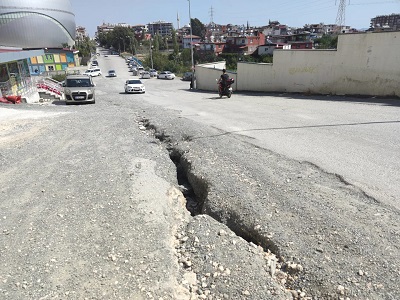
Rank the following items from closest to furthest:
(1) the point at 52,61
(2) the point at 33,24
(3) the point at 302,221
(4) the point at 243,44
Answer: (3) the point at 302,221 < (1) the point at 52,61 < (2) the point at 33,24 < (4) the point at 243,44

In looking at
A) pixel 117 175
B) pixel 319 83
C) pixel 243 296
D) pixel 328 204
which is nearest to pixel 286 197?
pixel 328 204

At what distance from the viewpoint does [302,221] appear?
13.9ft

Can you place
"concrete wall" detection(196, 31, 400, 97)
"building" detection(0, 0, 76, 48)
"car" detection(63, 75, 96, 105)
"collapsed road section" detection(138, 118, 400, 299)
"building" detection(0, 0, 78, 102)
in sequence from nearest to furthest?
"collapsed road section" detection(138, 118, 400, 299) → "concrete wall" detection(196, 31, 400, 97) → "car" detection(63, 75, 96, 105) → "building" detection(0, 0, 78, 102) → "building" detection(0, 0, 76, 48)

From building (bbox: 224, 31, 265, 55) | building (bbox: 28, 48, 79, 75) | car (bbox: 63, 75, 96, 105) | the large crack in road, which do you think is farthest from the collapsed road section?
building (bbox: 224, 31, 265, 55)

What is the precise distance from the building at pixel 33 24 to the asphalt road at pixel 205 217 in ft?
303

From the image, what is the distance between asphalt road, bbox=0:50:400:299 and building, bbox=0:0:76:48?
92.2 meters

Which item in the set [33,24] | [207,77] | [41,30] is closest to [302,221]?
[207,77]

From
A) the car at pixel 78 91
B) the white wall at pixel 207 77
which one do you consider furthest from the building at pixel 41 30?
the car at pixel 78 91

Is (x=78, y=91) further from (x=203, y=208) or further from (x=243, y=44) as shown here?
(x=243, y=44)

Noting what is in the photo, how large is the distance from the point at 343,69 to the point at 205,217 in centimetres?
1520

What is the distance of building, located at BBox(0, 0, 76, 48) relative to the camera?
81.6 m

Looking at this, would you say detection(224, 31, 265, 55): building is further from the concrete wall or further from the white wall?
the concrete wall

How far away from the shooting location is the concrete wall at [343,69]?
14.8 metres

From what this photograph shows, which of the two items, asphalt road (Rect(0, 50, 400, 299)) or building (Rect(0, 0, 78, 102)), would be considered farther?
building (Rect(0, 0, 78, 102))
